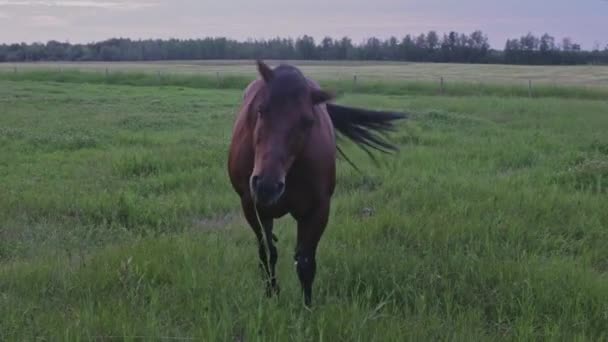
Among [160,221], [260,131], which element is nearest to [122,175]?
[160,221]

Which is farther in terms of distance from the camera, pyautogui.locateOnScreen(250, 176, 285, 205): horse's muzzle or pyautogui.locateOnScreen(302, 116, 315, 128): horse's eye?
pyautogui.locateOnScreen(302, 116, 315, 128): horse's eye

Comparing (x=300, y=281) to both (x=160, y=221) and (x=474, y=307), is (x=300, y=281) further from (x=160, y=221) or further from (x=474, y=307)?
(x=160, y=221)

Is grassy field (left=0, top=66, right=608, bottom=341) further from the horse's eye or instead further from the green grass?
the green grass

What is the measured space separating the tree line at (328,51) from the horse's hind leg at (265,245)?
2401 inches

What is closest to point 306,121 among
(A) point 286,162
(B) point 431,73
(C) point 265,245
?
(A) point 286,162

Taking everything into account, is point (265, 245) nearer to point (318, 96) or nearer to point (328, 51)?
point (318, 96)

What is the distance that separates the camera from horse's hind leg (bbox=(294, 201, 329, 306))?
3809 mm

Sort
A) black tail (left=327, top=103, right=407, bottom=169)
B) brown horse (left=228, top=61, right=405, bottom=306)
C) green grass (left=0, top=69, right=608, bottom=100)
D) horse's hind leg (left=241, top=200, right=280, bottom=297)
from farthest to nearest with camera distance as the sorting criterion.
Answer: green grass (left=0, top=69, right=608, bottom=100), black tail (left=327, top=103, right=407, bottom=169), horse's hind leg (left=241, top=200, right=280, bottom=297), brown horse (left=228, top=61, right=405, bottom=306)

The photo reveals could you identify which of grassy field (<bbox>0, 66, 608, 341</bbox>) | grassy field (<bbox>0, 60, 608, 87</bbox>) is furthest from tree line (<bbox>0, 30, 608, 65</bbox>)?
grassy field (<bbox>0, 66, 608, 341</bbox>)

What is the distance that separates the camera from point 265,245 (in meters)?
4.16

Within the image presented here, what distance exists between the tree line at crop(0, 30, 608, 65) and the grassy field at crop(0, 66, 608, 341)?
5663 cm

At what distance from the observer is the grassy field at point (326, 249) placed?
3.34m

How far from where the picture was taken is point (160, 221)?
5.78m

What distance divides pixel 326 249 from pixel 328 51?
71.7 meters
